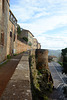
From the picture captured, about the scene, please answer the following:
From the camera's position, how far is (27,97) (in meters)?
1.76

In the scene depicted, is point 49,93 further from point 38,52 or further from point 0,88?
point 0,88

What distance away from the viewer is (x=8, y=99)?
64.7 inches

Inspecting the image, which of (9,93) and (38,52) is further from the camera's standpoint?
(38,52)

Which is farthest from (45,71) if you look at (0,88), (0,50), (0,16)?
(0,88)

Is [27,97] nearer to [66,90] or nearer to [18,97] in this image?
[18,97]

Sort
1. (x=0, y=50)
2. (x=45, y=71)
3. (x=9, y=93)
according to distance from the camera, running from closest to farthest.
Answer: 1. (x=9, y=93)
2. (x=0, y=50)
3. (x=45, y=71)

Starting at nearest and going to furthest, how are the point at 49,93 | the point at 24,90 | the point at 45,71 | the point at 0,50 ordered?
1. the point at 24,90
2. the point at 0,50
3. the point at 49,93
4. the point at 45,71

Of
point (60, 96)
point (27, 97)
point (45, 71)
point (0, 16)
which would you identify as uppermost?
point (0, 16)

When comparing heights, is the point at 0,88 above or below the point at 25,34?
below

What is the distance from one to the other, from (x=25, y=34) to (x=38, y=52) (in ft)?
86.5

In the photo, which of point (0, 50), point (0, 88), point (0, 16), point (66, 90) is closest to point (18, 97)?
point (0, 88)

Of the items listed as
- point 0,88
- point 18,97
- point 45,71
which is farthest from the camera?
point 45,71

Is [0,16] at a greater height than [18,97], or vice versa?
[0,16]

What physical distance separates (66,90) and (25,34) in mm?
32474
